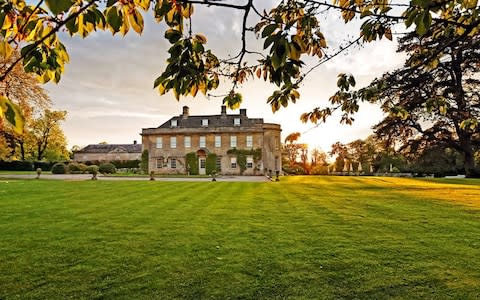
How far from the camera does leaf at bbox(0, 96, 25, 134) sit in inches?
43.7

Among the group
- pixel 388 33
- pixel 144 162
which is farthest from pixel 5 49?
pixel 144 162

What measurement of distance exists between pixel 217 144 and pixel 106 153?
36.3 meters

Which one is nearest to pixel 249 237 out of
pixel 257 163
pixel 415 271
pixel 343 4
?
pixel 415 271

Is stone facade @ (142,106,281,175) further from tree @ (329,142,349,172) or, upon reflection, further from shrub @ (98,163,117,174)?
tree @ (329,142,349,172)

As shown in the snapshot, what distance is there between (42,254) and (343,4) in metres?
6.06

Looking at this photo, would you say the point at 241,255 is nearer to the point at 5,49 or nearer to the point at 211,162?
the point at 5,49

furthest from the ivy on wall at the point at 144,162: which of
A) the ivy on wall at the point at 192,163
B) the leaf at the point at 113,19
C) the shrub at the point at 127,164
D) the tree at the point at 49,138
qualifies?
the leaf at the point at 113,19

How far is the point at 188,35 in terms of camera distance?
2305 millimetres

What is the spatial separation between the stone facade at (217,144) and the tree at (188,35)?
41.3 metres

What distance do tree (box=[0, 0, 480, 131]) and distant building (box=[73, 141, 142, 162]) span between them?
7069 centimetres

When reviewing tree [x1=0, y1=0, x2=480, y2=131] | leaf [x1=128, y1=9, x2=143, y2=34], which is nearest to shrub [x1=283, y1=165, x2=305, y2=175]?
tree [x1=0, y1=0, x2=480, y2=131]

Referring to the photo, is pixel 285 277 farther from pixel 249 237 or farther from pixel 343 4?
pixel 343 4

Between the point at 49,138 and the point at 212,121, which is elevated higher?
the point at 212,121

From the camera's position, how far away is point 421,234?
683 cm
